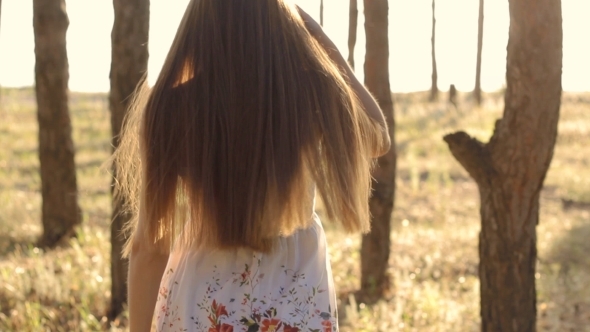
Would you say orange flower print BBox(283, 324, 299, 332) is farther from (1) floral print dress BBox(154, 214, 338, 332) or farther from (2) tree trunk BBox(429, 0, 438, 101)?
(2) tree trunk BBox(429, 0, 438, 101)

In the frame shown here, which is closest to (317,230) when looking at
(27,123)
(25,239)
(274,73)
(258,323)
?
(258,323)

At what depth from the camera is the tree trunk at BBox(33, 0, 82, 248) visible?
10.7m

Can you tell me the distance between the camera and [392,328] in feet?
22.9

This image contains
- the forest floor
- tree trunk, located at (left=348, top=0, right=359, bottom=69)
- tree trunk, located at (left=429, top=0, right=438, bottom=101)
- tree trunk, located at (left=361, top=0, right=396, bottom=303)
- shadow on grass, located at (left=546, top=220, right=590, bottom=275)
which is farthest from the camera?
tree trunk, located at (left=429, top=0, right=438, bottom=101)

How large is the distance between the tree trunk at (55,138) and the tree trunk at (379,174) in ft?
14.1

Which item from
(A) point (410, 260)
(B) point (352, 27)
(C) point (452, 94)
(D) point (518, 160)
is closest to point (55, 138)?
(B) point (352, 27)

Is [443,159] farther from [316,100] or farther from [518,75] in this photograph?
[316,100]

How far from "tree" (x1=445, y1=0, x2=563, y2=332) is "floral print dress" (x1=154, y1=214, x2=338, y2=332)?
2938 mm

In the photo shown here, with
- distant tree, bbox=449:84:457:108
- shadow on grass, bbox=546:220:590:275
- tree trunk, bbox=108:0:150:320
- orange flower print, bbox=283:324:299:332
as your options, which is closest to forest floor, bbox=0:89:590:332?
shadow on grass, bbox=546:220:590:275

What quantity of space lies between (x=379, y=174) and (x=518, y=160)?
12.0ft

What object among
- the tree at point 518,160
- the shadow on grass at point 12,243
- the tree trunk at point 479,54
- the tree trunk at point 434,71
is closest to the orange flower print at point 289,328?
the tree at point 518,160

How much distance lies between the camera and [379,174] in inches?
337

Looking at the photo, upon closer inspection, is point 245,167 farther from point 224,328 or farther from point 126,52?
point 126,52

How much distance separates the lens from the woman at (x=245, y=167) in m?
2.12
